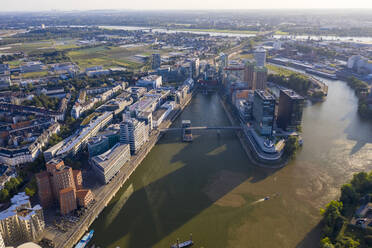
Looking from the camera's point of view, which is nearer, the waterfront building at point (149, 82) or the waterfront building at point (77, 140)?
the waterfront building at point (77, 140)

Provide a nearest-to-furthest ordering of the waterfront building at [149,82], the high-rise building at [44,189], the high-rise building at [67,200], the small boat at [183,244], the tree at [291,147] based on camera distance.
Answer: the small boat at [183,244] → the high-rise building at [67,200] → the high-rise building at [44,189] → the tree at [291,147] → the waterfront building at [149,82]

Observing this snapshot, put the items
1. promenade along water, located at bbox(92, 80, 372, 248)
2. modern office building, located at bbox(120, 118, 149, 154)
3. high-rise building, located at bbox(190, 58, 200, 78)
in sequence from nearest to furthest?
promenade along water, located at bbox(92, 80, 372, 248) < modern office building, located at bbox(120, 118, 149, 154) < high-rise building, located at bbox(190, 58, 200, 78)

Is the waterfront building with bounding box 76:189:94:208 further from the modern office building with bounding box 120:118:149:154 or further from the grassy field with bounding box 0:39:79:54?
the grassy field with bounding box 0:39:79:54

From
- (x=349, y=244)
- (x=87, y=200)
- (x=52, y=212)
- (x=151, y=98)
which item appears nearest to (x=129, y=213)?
(x=87, y=200)

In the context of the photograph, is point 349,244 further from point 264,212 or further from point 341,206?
point 264,212

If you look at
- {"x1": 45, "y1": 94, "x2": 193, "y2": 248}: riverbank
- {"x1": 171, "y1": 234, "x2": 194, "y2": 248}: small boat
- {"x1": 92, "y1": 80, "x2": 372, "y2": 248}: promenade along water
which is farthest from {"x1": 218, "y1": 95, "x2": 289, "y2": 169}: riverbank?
{"x1": 171, "y1": 234, "x2": 194, "y2": 248}: small boat

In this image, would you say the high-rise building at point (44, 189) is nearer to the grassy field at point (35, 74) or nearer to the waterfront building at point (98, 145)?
the waterfront building at point (98, 145)

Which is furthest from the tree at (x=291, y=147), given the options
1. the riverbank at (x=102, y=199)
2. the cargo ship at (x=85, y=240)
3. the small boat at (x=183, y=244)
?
the cargo ship at (x=85, y=240)
